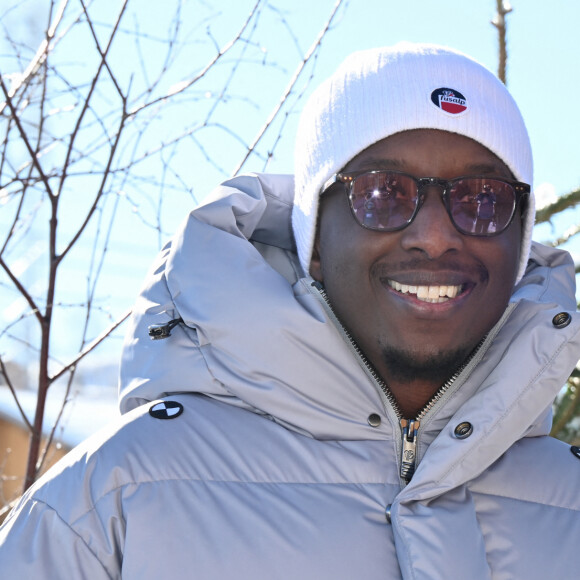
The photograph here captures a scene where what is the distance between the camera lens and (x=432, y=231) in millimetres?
2035

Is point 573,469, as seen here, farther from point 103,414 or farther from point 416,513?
point 103,414

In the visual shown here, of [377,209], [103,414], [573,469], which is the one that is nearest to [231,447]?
[377,209]

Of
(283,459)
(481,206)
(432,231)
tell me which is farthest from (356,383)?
(481,206)

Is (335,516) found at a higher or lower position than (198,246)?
lower

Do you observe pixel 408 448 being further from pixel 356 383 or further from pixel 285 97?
pixel 285 97

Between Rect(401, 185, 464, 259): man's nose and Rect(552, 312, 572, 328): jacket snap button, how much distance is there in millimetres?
269

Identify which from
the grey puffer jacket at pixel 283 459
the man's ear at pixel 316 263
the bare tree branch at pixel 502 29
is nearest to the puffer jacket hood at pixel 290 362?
the grey puffer jacket at pixel 283 459

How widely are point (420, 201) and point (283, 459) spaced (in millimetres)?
646

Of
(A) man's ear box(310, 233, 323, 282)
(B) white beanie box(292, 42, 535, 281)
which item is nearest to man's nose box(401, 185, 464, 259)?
(B) white beanie box(292, 42, 535, 281)

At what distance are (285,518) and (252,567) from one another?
13cm

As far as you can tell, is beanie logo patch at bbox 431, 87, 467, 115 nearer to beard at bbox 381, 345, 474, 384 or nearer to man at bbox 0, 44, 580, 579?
man at bbox 0, 44, 580, 579

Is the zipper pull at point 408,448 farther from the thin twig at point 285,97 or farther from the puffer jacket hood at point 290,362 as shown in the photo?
the thin twig at point 285,97

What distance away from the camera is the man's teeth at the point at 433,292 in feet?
6.67

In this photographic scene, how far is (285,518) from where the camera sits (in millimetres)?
1805
